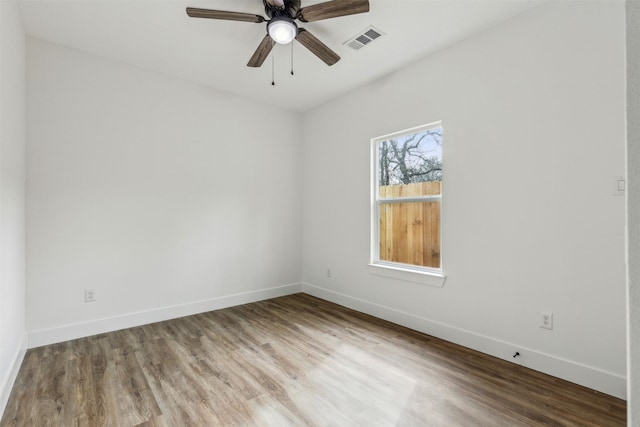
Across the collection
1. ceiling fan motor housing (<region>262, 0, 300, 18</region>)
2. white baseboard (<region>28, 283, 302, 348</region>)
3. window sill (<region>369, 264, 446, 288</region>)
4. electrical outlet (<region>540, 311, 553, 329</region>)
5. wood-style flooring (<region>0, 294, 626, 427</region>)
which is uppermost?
ceiling fan motor housing (<region>262, 0, 300, 18</region>)

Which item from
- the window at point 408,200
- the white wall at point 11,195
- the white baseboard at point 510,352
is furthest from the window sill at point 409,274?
the white wall at point 11,195

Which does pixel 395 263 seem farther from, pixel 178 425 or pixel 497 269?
pixel 178 425

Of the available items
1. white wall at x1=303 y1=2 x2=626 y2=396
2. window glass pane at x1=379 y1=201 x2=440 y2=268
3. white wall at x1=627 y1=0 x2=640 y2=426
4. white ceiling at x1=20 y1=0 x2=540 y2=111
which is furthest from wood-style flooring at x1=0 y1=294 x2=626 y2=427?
white ceiling at x1=20 y1=0 x2=540 y2=111

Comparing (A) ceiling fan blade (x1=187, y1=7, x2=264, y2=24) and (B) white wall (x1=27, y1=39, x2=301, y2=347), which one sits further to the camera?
(B) white wall (x1=27, y1=39, x2=301, y2=347)

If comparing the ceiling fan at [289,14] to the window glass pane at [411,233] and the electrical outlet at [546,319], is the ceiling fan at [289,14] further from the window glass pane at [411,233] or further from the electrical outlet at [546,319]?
the electrical outlet at [546,319]

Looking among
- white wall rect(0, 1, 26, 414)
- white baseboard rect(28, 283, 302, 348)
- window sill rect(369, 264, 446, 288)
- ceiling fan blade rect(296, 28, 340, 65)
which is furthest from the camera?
window sill rect(369, 264, 446, 288)

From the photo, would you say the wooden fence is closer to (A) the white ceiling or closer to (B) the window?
(B) the window

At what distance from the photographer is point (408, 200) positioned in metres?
3.28

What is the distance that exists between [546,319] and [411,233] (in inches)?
53.1

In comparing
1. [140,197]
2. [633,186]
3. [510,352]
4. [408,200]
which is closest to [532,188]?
[408,200]

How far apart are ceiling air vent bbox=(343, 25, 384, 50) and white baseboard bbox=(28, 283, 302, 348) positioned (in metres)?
3.15

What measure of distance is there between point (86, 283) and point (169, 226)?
917 mm

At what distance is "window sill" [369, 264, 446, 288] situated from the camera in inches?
114

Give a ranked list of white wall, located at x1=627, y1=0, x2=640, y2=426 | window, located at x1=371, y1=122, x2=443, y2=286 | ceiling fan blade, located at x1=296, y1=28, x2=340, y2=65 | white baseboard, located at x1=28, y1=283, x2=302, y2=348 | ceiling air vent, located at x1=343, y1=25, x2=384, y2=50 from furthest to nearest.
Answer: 1. window, located at x1=371, y1=122, x2=443, y2=286
2. white baseboard, located at x1=28, y1=283, x2=302, y2=348
3. ceiling air vent, located at x1=343, y1=25, x2=384, y2=50
4. ceiling fan blade, located at x1=296, y1=28, x2=340, y2=65
5. white wall, located at x1=627, y1=0, x2=640, y2=426
